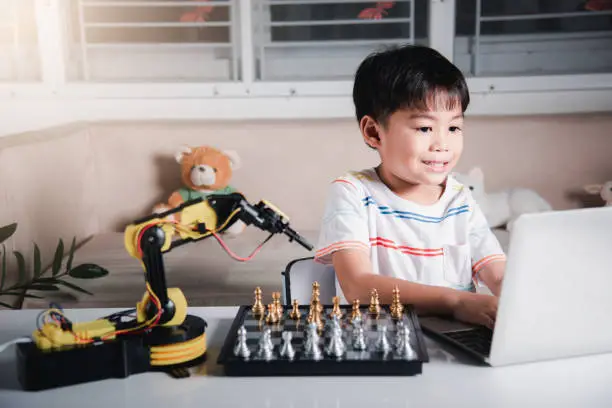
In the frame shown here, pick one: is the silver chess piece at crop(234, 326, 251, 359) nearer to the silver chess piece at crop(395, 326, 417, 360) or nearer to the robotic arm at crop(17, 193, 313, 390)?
the robotic arm at crop(17, 193, 313, 390)

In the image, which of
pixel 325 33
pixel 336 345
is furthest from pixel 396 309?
pixel 325 33

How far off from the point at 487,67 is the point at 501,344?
258cm

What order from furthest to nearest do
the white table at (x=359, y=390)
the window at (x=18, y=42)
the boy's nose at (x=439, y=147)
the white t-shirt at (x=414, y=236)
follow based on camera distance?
the window at (x=18, y=42) < the white t-shirt at (x=414, y=236) < the boy's nose at (x=439, y=147) < the white table at (x=359, y=390)

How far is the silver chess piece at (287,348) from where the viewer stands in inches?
34.2


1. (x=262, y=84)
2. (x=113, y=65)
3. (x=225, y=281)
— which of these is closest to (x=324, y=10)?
(x=262, y=84)

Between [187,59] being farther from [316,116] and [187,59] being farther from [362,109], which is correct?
[362,109]

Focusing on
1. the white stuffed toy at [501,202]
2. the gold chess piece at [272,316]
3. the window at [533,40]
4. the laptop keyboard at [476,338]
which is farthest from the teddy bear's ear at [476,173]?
the gold chess piece at [272,316]

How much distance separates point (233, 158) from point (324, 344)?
6.98ft

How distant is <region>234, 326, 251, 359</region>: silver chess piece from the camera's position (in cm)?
87

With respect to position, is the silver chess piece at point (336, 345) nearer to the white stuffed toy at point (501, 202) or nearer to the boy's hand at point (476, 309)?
the boy's hand at point (476, 309)

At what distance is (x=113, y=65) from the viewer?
324 centimetres

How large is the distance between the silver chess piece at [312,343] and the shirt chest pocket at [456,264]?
24.1 inches

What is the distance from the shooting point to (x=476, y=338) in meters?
0.98

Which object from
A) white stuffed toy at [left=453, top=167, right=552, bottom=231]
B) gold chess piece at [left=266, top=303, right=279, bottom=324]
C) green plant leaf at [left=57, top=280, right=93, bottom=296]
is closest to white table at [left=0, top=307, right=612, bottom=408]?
gold chess piece at [left=266, top=303, right=279, bottom=324]
